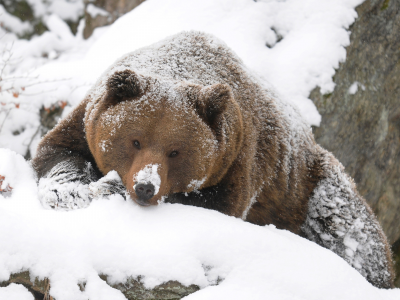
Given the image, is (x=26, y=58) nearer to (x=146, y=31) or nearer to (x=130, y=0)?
(x=130, y=0)

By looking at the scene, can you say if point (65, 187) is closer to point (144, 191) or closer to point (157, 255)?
point (144, 191)

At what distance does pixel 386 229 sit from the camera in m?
7.28

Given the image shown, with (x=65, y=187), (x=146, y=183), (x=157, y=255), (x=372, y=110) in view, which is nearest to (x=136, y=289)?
(x=157, y=255)

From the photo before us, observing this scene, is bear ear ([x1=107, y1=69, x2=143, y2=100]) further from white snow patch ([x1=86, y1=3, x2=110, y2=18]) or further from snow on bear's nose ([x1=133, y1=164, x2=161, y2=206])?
white snow patch ([x1=86, y1=3, x2=110, y2=18])

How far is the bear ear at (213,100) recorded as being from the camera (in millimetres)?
3209

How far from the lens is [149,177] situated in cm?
282

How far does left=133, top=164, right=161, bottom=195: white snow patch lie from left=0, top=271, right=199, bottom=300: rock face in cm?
72

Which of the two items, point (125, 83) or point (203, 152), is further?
point (203, 152)

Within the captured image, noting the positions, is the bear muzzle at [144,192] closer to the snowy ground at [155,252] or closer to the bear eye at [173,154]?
the snowy ground at [155,252]

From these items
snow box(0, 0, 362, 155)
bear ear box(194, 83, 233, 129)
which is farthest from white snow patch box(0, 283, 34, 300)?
snow box(0, 0, 362, 155)

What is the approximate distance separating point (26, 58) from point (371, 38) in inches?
282

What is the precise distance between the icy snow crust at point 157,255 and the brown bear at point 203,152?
1.31 feet

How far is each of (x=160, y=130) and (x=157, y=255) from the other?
106 cm

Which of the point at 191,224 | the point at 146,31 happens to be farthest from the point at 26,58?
the point at 191,224
